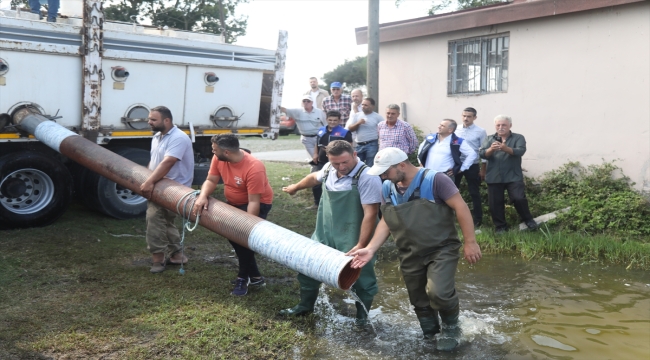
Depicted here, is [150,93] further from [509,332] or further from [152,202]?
[509,332]

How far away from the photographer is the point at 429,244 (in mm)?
4922

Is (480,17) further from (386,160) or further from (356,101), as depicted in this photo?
(386,160)

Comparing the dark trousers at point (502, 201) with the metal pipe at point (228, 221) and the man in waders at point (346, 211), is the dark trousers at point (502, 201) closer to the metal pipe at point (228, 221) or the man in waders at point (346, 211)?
the man in waders at point (346, 211)

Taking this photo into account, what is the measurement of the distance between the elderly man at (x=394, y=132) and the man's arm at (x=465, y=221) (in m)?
4.56

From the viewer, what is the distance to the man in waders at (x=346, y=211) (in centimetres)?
511

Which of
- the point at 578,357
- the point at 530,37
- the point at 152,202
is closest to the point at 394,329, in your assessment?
the point at 578,357

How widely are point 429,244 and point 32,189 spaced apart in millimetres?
5641

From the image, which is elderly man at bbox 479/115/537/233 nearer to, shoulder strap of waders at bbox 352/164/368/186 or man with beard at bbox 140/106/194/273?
shoulder strap of waders at bbox 352/164/368/186

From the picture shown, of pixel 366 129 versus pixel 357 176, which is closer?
pixel 357 176

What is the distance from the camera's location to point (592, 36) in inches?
396

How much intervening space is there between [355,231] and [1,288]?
345cm

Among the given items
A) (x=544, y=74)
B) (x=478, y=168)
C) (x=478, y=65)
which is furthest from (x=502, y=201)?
(x=478, y=65)

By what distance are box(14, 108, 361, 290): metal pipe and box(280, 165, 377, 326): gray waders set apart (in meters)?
0.26

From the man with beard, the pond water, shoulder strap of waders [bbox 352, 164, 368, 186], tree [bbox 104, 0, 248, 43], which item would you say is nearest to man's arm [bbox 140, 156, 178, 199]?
the man with beard
